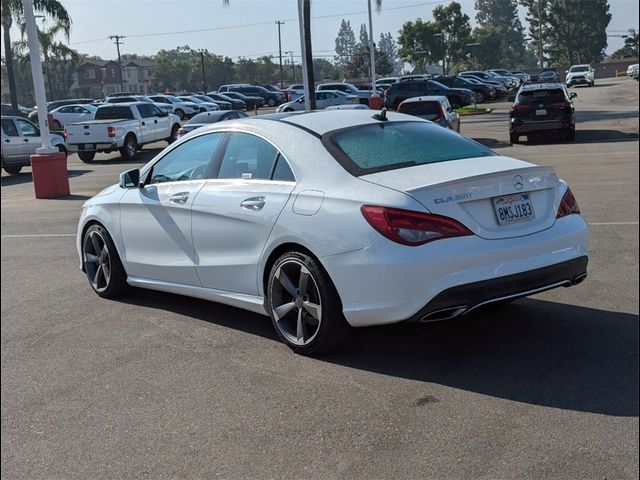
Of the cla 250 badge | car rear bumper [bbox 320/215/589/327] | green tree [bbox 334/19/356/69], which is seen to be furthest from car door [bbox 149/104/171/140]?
green tree [bbox 334/19/356/69]

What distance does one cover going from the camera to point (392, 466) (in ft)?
11.6

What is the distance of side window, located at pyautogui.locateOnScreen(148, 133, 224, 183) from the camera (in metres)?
6.05

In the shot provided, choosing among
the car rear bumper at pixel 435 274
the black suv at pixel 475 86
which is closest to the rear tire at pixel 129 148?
the car rear bumper at pixel 435 274

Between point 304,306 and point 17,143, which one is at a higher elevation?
point 17,143

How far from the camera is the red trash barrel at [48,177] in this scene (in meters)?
14.9

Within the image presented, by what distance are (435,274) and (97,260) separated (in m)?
3.50

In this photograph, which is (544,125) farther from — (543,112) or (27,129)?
(27,129)

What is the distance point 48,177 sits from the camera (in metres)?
14.9

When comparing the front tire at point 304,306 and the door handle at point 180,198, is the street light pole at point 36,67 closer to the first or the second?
the door handle at point 180,198

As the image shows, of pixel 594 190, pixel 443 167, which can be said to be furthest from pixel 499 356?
pixel 594 190

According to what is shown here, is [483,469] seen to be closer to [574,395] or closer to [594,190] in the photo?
[574,395]

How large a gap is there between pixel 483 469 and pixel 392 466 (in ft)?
1.30

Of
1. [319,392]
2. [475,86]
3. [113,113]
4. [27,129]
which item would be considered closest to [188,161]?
[319,392]

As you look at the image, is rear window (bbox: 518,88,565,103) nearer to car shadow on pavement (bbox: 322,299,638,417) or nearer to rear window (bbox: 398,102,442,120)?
rear window (bbox: 398,102,442,120)
